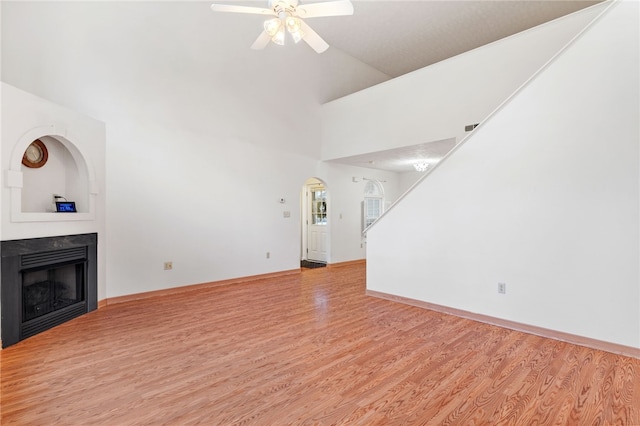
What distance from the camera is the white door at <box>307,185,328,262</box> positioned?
313 inches

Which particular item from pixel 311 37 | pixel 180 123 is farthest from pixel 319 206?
pixel 311 37

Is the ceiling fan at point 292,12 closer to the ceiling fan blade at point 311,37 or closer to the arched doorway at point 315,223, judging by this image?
the ceiling fan blade at point 311,37

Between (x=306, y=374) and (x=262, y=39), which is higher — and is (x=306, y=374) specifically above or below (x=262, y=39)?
below

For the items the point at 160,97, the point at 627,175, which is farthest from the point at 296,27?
the point at 627,175

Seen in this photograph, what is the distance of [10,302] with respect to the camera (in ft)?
9.89

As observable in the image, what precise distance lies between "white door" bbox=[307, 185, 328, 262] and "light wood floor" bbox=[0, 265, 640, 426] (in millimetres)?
4200

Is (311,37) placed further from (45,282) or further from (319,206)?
(319,206)

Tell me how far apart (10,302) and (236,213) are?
322 centimetres

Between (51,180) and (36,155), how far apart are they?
34cm

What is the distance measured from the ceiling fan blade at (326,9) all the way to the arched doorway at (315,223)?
184 inches

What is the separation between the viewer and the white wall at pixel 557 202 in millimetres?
2791

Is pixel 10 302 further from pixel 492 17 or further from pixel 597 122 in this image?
pixel 492 17

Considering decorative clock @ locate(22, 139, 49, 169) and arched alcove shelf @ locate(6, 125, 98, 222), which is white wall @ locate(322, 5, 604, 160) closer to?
arched alcove shelf @ locate(6, 125, 98, 222)

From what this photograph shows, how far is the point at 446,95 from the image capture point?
4.99m
